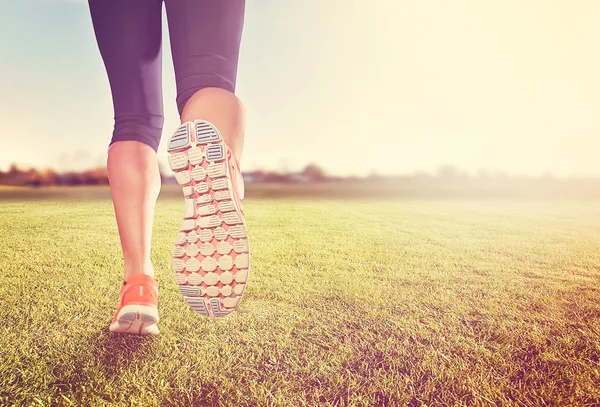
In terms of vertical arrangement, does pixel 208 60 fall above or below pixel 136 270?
above

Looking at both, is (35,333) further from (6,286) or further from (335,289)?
(335,289)

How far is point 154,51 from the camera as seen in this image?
1312 mm

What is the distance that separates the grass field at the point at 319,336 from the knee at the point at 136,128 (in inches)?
22.0

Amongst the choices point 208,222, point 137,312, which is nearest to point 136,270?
point 137,312

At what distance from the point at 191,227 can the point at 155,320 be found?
348mm

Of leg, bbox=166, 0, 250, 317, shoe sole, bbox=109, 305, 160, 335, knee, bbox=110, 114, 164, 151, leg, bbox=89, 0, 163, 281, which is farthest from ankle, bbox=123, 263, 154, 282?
knee, bbox=110, 114, 164, 151

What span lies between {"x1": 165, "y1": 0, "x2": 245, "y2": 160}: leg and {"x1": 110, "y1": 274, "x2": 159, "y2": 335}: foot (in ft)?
1.59

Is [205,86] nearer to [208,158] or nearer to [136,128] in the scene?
[208,158]

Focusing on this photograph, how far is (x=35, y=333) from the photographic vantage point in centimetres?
126

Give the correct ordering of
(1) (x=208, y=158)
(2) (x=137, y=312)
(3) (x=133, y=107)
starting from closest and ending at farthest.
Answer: (1) (x=208, y=158), (2) (x=137, y=312), (3) (x=133, y=107)

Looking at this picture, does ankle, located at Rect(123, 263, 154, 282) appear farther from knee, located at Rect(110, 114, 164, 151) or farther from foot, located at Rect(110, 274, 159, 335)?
knee, located at Rect(110, 114, 164, 151)

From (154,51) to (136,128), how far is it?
0.23 m

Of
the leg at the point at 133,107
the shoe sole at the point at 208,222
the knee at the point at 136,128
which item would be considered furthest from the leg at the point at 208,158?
the knee at the point at 136,128

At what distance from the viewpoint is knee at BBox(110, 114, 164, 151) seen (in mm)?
1335
